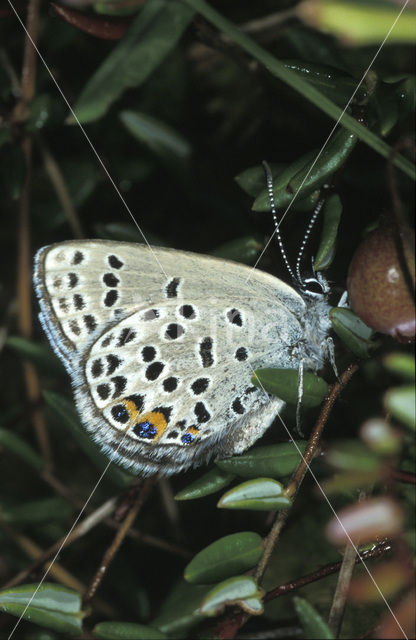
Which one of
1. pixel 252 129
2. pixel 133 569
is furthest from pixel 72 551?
pixel 252 129

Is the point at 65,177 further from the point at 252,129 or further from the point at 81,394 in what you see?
the point at 81,394

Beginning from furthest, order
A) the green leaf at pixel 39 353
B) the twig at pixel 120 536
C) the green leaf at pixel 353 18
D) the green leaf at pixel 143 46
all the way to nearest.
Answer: the green leaf at pixel 39 353 → the green leaf at pixel 143 46 → the twig at pixel 120 536 → the green leaf at pixel 353 18

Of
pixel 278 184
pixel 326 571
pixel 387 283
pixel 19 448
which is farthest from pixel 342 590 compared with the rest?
pixel 19 448

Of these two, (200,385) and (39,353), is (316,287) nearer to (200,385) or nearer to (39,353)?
(200,385)

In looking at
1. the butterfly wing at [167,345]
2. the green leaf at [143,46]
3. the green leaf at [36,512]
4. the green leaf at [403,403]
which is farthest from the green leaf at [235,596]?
the green leaf at [143,46]

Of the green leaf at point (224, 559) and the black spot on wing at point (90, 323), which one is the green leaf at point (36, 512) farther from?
the green leaf at point (224, 559)

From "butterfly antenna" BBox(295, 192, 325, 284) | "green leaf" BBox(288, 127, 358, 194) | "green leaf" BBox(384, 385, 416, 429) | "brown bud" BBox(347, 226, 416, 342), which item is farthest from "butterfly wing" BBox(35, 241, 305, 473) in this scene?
"green leaf" BBox(384, 385, 416, 429)
